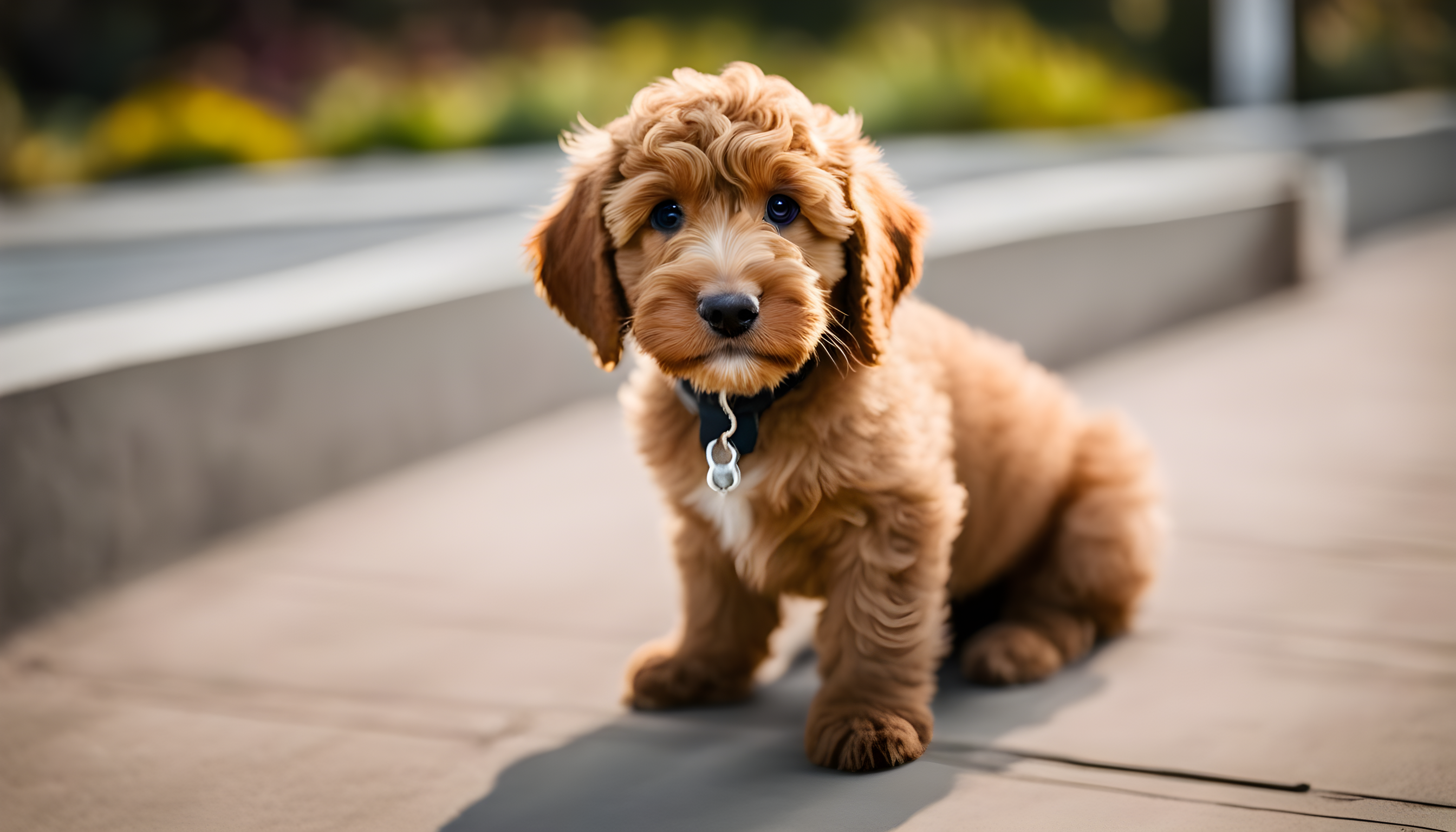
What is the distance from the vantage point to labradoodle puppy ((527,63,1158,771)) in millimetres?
2705

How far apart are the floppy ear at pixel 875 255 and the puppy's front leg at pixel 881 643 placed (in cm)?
48

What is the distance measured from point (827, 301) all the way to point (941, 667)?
1.29 metres

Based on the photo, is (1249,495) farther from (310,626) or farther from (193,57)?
(193,57)

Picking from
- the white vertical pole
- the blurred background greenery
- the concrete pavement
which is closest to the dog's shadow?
the concrete pavement

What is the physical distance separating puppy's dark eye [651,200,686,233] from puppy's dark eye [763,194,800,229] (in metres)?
0.19

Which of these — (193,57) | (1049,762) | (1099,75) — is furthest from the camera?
(1099,75)

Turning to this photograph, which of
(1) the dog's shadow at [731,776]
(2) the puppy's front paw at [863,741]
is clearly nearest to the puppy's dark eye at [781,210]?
(2) the puppy's front paw at [863,741]

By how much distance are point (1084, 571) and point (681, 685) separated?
120cm

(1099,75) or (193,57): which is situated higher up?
(1099,75)

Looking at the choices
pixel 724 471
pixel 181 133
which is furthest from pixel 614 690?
pixel 181 133

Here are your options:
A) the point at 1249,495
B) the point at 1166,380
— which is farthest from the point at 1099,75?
the point at 1249,495

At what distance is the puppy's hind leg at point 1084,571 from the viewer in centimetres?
349

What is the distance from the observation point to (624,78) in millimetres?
13547

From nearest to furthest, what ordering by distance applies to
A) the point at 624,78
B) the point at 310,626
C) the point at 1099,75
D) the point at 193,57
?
1. the point at 310,626
2. the point at 193,57
3. the point at 624,78
4. the point at 1099,75
